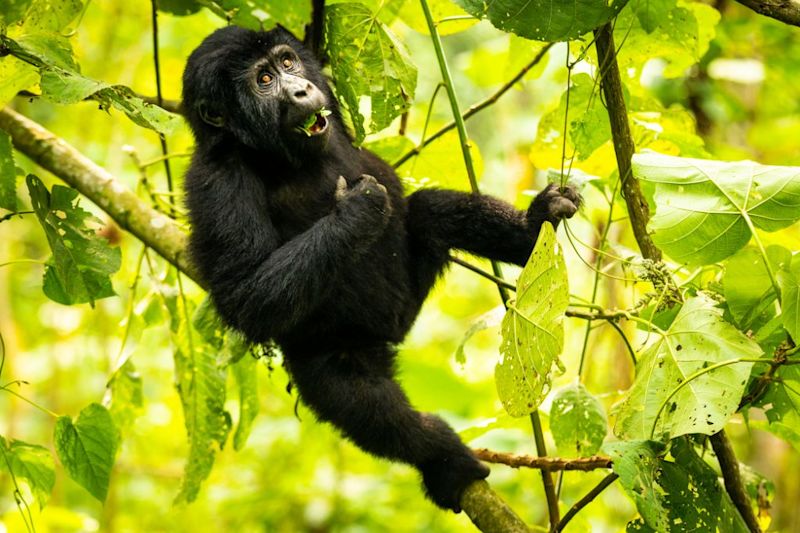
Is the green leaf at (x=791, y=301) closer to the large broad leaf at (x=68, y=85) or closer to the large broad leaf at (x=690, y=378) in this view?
the large broad leaf at (x=690, y=378)

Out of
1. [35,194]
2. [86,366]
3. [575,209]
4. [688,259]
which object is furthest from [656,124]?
[86,366]

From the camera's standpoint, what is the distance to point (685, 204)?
204 cm

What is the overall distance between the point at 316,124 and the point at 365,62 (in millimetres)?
670

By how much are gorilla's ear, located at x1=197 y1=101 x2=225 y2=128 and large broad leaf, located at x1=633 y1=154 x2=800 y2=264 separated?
1932 millimetres

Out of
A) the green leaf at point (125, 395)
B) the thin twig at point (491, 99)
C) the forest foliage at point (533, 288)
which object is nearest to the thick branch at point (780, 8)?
the forest foliage at point (533, 288)

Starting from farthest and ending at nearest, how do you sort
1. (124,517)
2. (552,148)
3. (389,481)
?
(124,517) < (389,481) < (552,148)

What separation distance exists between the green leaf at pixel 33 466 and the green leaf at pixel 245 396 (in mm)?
1057

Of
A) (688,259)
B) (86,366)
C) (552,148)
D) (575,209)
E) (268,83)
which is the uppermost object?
(86,366)

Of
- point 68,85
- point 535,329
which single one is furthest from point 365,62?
point 535,329

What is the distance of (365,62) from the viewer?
108 inches

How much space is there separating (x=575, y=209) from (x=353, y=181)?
0.92 m

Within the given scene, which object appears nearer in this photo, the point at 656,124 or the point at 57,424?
the point at 57,424

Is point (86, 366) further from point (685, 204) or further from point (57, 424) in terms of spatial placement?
point (685, 204)

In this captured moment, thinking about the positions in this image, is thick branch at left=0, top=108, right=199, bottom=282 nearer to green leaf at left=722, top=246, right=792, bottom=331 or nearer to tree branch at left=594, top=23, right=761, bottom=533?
tree branch at left=594, top=23, right=761, bottom=533
